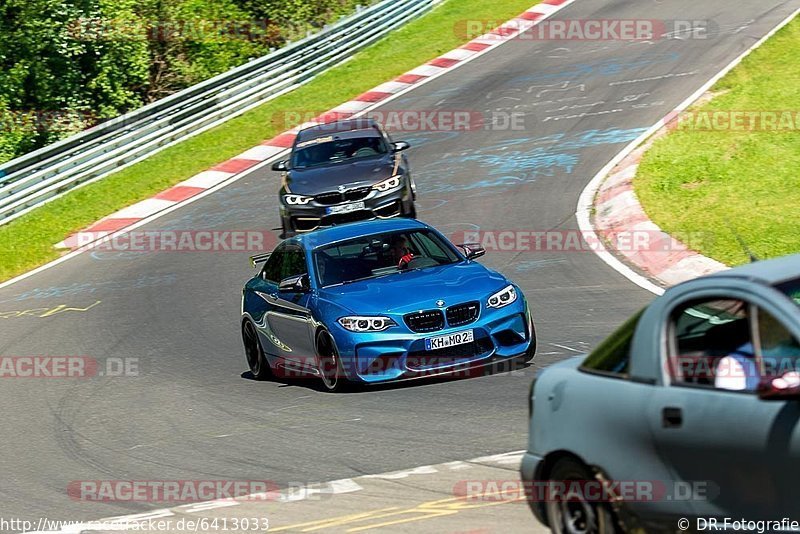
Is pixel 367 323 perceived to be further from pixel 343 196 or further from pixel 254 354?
pixel 343 196

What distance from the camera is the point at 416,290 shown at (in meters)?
11.7

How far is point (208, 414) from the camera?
11891mm

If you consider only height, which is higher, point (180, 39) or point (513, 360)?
point (513, 360)

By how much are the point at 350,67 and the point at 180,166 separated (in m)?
7.57

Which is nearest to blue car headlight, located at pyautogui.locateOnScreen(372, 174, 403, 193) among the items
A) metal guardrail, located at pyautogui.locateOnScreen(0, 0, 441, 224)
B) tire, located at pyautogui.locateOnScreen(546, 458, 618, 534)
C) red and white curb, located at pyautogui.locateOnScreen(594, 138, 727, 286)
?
red and white curb, located at pyautogui.locateOnScreen(594, 138, 727, 286)

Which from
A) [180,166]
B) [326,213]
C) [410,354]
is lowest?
[180,166]

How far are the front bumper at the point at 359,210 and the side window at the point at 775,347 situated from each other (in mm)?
12983

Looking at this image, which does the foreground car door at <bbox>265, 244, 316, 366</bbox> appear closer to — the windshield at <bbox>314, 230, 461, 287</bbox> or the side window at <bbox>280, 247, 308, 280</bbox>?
the side window at <bbox>280, 247, 308, 280</bbox>

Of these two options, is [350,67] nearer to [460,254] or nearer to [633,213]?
[633,213]

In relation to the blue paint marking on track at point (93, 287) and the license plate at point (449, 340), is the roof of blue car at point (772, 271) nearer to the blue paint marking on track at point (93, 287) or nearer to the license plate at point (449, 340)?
the license plate at point (449, 340)

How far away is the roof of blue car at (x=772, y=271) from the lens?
5.92m

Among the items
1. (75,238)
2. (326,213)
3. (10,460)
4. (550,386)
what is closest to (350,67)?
(75,238)

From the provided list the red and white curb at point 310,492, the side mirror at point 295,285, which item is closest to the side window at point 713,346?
the red and white curb at point 310,492

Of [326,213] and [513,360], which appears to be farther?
[326,213]
